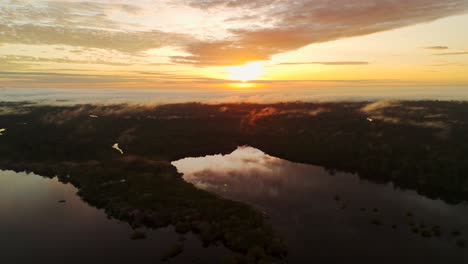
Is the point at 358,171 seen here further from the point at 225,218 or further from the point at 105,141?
the point at 105,141

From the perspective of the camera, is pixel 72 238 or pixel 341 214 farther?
pixel 341 214

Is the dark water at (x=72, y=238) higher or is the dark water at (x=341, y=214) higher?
the dark water at (x=341, y=214)

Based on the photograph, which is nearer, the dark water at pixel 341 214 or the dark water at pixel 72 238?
the dark water at pixel 72 238

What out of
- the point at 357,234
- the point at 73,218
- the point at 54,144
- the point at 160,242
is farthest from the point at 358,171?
the point at 54,144

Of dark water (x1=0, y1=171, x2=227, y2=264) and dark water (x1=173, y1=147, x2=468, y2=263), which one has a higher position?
dark water (x1=173, y1=147, x2=468, y2=263)

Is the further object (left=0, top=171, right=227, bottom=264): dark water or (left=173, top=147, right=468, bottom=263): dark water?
(left=173, top=147, right=468, bottom=263): dark water
